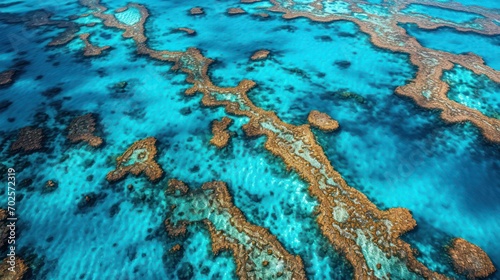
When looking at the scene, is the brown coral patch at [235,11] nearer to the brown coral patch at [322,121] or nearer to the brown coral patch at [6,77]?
the brown coral patch at [322,121]

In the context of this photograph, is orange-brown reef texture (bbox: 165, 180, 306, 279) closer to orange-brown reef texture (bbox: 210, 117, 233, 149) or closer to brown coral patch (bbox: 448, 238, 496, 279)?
orange-brown reef texture (bbox: 210, 117, 233, 149)

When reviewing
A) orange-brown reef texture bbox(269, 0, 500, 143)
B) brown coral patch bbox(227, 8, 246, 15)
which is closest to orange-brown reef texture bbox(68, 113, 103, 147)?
brown coral patch bbox(227, 8, 246, 15)

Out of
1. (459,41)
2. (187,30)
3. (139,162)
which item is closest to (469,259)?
(139,162)

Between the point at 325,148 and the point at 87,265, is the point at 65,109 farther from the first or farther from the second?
the point at 325,148

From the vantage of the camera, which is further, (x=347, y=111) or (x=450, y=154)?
(x=347, y=111)

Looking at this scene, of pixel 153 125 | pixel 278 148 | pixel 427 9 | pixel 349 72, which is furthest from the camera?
pixel 427 9

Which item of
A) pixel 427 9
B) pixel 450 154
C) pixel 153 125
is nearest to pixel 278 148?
pixel 153 125
